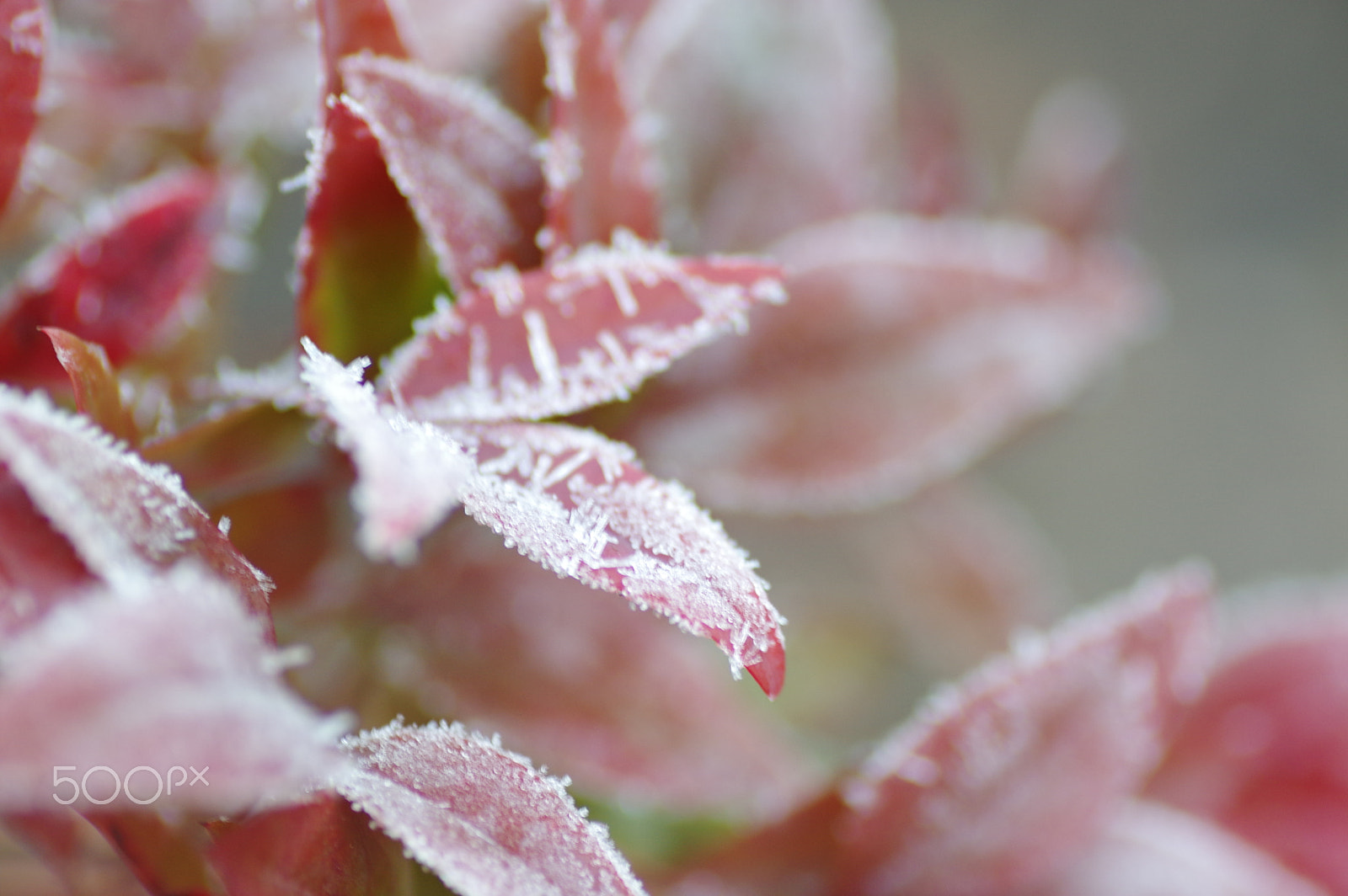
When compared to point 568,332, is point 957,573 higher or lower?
higher

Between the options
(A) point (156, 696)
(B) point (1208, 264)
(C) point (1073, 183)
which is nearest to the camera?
(A) point (156, 696)

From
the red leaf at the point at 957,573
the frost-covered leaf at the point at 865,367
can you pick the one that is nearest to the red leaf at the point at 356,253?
the frost-covered leaf at the point at 865,367

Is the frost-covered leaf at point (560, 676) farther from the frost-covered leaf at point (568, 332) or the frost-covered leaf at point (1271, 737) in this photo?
the frost-covered leaf at point (1271, 737)

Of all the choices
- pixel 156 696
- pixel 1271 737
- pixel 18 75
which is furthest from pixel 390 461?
pixel 1271 737

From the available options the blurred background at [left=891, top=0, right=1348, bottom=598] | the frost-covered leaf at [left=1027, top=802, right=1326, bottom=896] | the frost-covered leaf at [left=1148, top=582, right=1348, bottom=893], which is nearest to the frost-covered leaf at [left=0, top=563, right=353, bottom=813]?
the frost-covered leaf at [left=1027, top=802, right=1326, bottom=896]

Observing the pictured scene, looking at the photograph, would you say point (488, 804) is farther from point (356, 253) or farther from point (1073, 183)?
point (1073, 183)

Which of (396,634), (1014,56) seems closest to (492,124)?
(396,634)

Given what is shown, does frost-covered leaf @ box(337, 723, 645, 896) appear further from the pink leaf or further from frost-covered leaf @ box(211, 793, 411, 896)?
the pink leaf

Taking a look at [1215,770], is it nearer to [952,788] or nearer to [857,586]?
[952,788]
